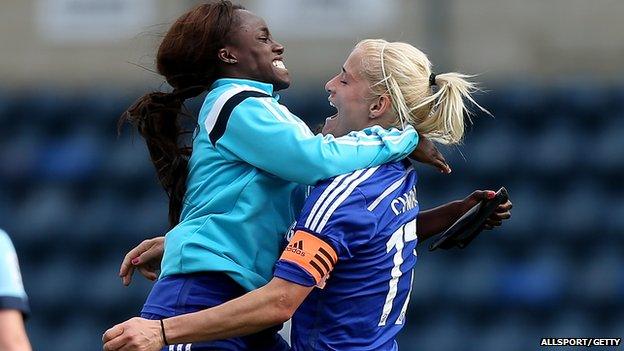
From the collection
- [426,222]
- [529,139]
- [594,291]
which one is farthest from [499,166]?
[426,222]

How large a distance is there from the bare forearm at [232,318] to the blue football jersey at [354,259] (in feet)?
0.19

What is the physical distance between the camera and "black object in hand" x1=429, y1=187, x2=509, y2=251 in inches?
135

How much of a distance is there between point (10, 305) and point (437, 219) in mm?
1104

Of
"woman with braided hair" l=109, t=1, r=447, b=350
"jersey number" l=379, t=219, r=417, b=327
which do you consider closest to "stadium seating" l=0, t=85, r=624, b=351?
"jersey number" l=379, t=219, r=417, b=327

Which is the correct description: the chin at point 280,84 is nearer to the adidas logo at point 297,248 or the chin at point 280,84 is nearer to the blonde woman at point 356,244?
the blonde woman at point 356,244

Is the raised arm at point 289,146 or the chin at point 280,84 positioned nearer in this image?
the raised arm at point 289,146

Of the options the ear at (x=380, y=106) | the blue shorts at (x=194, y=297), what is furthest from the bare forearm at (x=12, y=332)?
the ear at (x=380, y=106)

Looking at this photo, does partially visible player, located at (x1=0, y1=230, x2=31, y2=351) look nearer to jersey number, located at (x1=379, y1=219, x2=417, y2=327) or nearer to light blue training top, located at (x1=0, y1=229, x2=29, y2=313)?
light blue training top, located at (x1=0, y1=229, x2=29, y2=313)

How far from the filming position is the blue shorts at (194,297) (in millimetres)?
3143

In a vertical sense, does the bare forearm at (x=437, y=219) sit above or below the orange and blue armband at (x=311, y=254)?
below

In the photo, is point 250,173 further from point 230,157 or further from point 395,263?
point 395,263

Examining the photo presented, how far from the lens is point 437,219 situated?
3.52m

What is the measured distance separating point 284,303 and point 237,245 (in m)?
0.18

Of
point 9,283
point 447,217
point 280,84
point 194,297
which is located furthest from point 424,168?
point 9,283
